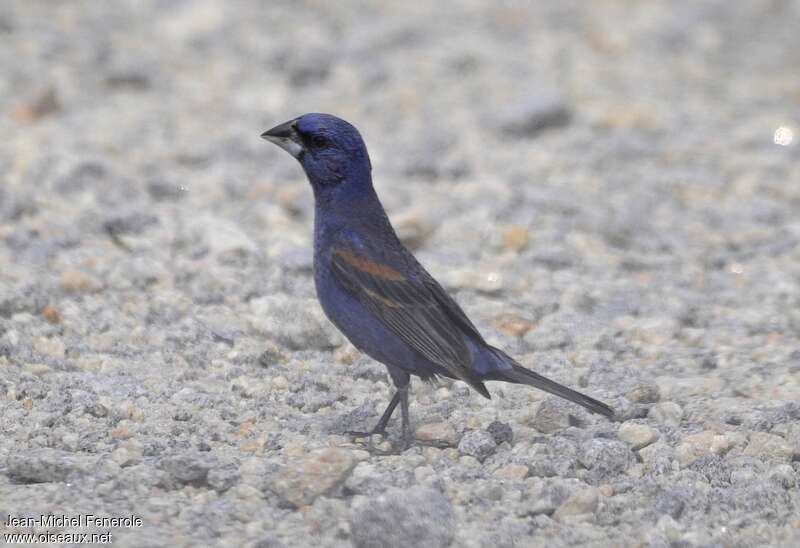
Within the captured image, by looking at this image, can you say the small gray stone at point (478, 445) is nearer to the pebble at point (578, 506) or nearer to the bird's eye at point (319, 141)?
the pebble at point (578, 506)

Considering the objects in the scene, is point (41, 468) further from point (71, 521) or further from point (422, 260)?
point (422, 260)

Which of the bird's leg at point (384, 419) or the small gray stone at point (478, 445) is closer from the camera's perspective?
the small gray stone at point (478, 445)

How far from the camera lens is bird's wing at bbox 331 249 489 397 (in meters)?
4.71

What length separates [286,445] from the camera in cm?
454

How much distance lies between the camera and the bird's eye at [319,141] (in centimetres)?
497

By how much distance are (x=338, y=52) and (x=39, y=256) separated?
407cm

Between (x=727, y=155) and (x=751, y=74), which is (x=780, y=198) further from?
(x=751, y=74)

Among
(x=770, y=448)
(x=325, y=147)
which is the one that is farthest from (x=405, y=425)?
(x=770, y=448)

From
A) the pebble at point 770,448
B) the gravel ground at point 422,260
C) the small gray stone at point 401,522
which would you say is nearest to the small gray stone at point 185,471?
the gravel ground at point 422,260

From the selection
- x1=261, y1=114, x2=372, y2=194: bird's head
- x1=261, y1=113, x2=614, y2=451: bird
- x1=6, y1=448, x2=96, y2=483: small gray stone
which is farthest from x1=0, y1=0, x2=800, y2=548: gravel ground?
x1=261, y1=114, x2=372, y2=194: bird's head

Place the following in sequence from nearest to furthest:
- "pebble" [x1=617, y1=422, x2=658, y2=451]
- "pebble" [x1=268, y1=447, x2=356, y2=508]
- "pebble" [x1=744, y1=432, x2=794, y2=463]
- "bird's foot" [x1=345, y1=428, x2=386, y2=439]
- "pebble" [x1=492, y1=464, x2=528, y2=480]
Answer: "pebble" [x1=268, y1=447, x2=356, y2=508] → "pebble" [x1=492, y1=464, x2=528, y2=480] → "pebble" [x1=744, y1=432, x2=794, y2=463] → "pebble" [x1=617, y1=422, x2=658, y2=451] → "bird's foot" [x1=345, y1=428, x2=386, y2=439]

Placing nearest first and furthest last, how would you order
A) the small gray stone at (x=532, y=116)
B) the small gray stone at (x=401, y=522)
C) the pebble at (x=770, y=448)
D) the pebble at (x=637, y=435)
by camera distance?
the small gray stone at (x=401, y=522), the pebble at (x=770, y=448), the pebble at (x=637, y=435), the small gray stone at (x=532, y=116)

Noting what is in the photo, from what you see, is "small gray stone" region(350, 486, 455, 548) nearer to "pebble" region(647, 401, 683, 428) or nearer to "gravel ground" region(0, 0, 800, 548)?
"gravel ground" region(0, 0, 800, 548)

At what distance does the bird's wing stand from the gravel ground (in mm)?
309
